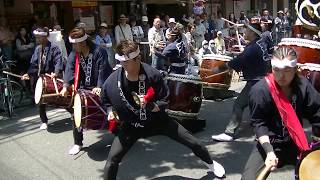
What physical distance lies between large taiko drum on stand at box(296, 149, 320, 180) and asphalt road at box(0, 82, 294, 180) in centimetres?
192

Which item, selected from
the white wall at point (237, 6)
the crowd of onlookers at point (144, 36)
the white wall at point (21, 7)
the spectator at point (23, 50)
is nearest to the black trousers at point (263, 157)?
the crowd of onlookers at point (144, 36)

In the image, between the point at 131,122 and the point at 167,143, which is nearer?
the point at 131,122

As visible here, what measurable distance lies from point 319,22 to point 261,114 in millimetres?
3674

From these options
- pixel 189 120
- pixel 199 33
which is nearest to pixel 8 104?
pixel 189 120

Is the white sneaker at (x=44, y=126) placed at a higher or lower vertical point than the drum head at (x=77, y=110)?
lower

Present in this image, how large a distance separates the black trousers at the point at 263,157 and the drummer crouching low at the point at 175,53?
4.11 metres

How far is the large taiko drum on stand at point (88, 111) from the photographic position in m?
5.77

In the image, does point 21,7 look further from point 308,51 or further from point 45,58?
point 308,51

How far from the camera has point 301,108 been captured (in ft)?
12.3

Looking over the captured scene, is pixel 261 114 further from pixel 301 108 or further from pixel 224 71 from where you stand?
pixel 224 71

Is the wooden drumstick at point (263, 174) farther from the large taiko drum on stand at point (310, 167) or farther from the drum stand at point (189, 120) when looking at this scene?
the drum stand at point (189, 120)

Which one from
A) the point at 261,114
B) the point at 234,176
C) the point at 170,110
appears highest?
the point at 261,114

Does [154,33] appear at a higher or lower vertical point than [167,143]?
higher

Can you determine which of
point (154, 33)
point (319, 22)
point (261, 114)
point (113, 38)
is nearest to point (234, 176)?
point (261, 114)
